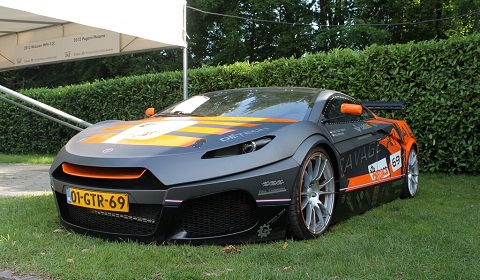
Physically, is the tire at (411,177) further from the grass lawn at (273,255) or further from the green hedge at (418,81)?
the green hedge at (418,81)

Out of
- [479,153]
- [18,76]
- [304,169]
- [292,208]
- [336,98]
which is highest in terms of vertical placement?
[336,98]

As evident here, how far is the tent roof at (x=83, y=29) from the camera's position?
6344 millimetres

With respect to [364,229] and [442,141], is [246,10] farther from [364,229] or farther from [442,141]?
[364,229]

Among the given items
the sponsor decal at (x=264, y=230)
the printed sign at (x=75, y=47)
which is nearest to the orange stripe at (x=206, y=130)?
the sponsor decal at (x=264, y=230)

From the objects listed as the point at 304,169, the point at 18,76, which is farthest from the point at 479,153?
the point at 18,76

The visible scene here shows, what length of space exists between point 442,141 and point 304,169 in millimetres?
4544

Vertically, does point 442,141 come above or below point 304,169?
below

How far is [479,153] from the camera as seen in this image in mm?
6816

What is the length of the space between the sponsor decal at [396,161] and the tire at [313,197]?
4.44 ft

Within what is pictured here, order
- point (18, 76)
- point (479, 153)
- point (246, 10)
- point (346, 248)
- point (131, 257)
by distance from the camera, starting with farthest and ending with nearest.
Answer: point (18, 76), point (246, 10), point (479, 153), point (346, 248), point (131, 257)

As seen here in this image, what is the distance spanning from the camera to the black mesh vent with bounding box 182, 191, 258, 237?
3.01 meters

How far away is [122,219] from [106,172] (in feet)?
1.08

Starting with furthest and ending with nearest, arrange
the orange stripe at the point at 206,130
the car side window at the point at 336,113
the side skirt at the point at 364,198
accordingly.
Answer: the car side window at the point at 336,113 → the side skirt at the point at 364,198 → the orange stripe at the point at 206,130

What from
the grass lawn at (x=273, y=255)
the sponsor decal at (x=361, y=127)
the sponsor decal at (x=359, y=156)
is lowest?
the grass lawn at (x=273, y=255)
